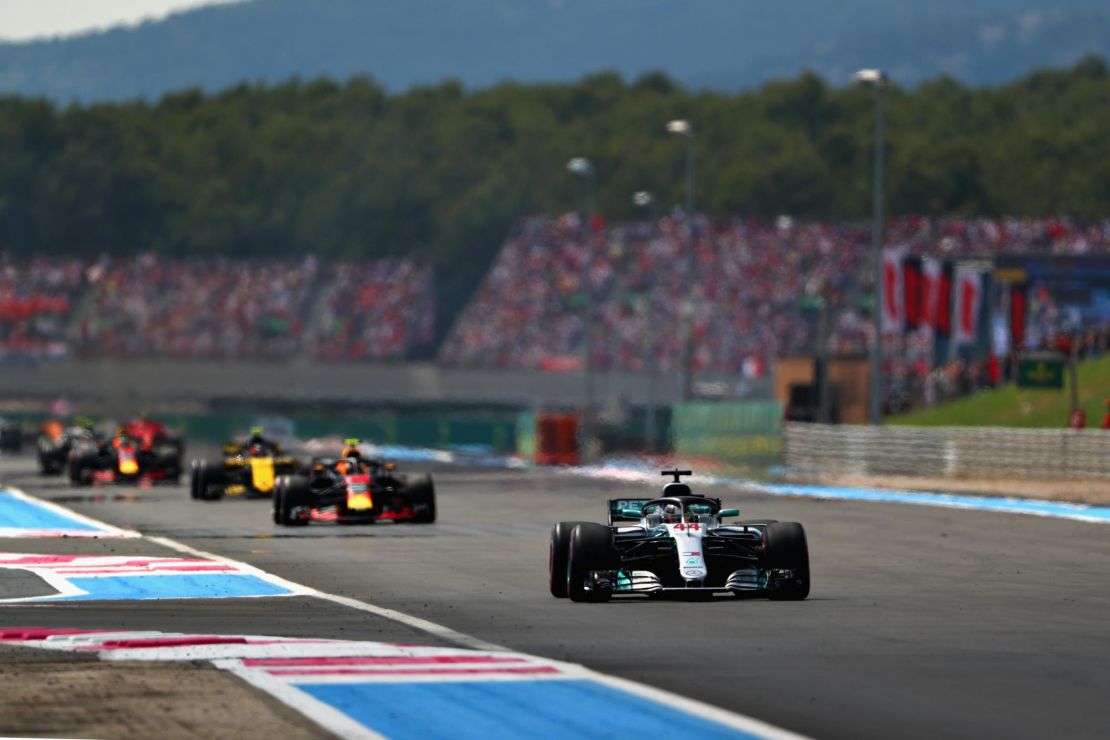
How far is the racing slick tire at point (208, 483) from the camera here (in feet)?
118

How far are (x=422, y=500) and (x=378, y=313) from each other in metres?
79.8

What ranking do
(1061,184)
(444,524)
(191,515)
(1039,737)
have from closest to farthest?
(1039,737) → (444,524) → (191,515) → (1061,184)

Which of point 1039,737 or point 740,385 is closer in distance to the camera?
point 1039,737

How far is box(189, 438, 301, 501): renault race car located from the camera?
36062 mm

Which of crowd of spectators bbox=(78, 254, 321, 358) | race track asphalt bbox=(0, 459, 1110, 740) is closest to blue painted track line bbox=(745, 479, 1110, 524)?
race track asphalt bbox=(0, 459, 1110, 740)

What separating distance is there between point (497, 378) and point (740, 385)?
11.7 m

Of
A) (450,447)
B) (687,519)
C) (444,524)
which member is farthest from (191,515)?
(450,447)

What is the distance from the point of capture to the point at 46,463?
4747 centimetres

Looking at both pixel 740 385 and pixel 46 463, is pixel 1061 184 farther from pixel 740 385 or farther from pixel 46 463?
pixel 46 463

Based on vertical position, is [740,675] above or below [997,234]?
below

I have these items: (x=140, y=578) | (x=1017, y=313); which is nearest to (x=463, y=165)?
(x=1017, y=313)

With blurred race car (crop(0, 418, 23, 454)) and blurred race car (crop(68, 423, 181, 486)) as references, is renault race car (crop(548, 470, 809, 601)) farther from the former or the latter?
blurred race car (crop(0, 418, 23, 454))

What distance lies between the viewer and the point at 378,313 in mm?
109062

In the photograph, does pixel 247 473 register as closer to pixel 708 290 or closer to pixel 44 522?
pixel 44 522
